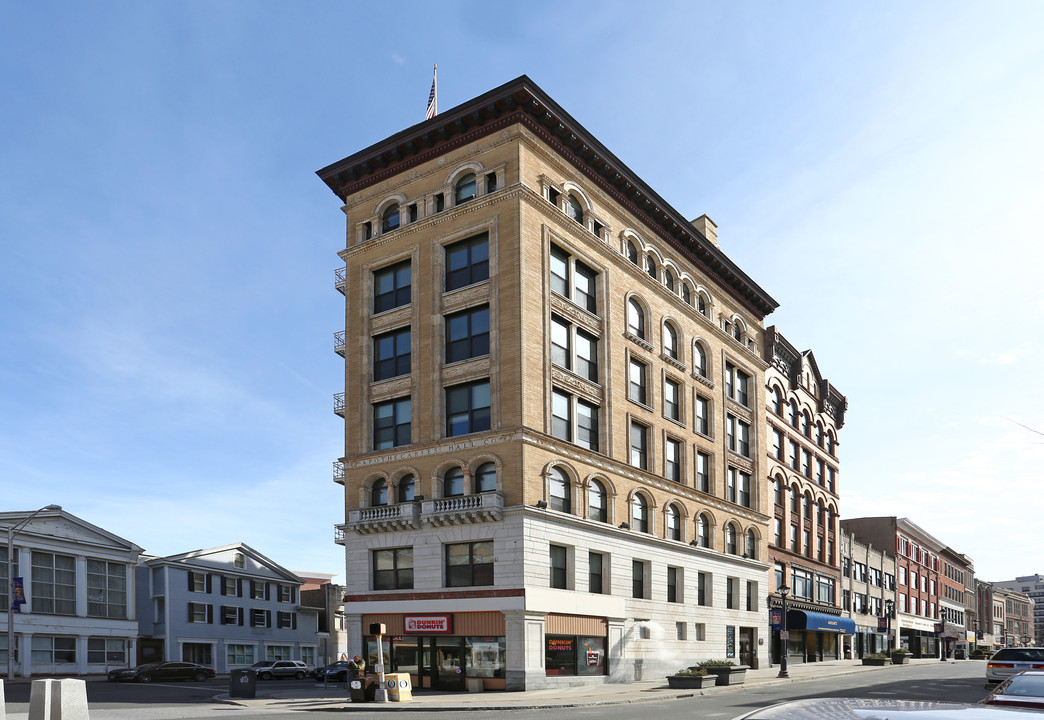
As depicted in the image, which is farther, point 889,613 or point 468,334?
point 889,613

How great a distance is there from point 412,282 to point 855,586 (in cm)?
5562

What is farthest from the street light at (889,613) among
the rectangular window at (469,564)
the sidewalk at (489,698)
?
the rectangular window at (469,564)

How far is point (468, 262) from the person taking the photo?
39.9 m

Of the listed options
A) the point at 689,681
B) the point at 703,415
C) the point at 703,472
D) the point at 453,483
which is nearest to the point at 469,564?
the point at 453,483

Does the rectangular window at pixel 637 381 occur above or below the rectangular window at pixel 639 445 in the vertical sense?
above

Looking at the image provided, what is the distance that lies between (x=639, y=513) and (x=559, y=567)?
25.1 feet

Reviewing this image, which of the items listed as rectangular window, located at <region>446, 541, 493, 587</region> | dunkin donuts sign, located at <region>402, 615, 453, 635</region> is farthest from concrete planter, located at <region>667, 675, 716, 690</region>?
dunkin donuts sign, located at <region>402, 615, 453, 635</region>

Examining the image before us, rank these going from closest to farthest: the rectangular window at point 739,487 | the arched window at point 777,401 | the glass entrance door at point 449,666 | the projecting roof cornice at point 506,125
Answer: the glass entrance door at point 449,666 → the projecting roof cornice at point 506,125 → the rectangular window at point 739,487 → the arched window at point 777,401

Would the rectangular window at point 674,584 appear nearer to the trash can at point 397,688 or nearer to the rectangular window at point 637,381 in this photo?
the rectangular window at point 637,381

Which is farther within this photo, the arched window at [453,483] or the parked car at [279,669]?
the parked car at [279,669]

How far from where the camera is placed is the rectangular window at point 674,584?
150 ft

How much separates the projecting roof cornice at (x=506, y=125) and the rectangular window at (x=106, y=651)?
1356 inches

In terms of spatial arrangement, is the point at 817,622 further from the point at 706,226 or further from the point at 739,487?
the point at 706,226

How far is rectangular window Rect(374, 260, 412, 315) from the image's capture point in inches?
1639
